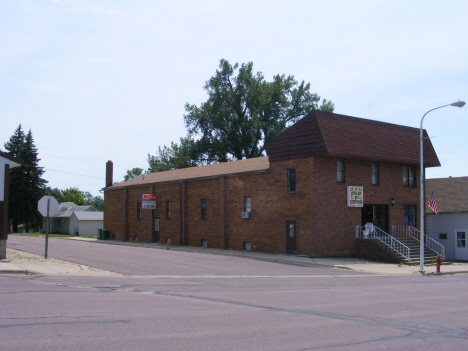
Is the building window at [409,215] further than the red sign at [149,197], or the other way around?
the red sign at [149,197]

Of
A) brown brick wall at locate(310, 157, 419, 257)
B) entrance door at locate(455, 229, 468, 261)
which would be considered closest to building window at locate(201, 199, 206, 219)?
brown brick wall at locate(310, 157, 419, 257)

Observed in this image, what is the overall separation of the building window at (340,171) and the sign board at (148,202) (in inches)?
718

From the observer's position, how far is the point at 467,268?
27312 mm

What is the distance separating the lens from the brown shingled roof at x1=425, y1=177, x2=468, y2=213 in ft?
114

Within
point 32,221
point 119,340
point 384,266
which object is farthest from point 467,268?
point 32,221

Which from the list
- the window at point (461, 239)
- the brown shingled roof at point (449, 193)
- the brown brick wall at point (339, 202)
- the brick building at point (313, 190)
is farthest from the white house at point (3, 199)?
the window at point (461, 239)

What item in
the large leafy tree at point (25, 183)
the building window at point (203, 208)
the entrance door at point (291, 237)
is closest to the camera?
the entrance door at point (291, 237)

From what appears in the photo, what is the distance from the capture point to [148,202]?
138ft

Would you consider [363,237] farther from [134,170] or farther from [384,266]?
[134,170]

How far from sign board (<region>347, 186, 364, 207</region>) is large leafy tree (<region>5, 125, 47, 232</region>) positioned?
49618 millimetres

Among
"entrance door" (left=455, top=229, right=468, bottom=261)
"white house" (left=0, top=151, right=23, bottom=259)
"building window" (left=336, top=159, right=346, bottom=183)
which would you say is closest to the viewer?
"white house" (left=0, top=151, right=23, bottom=259)

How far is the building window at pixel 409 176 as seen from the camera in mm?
33534

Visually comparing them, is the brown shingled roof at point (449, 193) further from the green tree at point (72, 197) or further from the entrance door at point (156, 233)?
the green tree at point (72, 197)

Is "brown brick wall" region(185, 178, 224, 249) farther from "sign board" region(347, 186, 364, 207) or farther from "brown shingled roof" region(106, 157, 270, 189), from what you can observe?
"sign board" region(347, 186, 364, 207)
